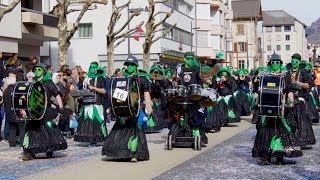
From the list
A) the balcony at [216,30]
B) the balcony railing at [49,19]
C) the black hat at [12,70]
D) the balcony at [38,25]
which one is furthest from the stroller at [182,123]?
the balcony at [216,30]

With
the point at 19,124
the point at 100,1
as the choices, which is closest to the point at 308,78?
the point at 19,124

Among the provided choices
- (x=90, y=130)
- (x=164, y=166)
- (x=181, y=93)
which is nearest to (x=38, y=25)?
(x=90, y=130)

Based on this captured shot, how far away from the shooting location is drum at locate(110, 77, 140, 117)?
1052cm

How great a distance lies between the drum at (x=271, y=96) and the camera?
31.9ft

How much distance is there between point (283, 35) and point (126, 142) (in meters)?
119

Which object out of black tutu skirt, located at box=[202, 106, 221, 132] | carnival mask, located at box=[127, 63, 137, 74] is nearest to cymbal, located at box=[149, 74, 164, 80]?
black tutu skirt, located at box=[202, 106, 221, 132]

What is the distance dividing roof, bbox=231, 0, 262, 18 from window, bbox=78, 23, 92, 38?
55.6 metres

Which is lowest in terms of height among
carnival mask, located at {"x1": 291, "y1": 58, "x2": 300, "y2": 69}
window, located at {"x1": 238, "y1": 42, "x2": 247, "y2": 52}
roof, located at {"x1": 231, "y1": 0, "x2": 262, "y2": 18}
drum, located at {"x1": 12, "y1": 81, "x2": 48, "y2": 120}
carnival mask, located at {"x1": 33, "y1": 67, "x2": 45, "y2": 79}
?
drum, located at {"x1": 12, "y1": 81, "x2": 48, "y2": 120}

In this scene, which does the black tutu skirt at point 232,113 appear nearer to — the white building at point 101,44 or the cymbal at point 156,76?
the cymbal at point 156,76

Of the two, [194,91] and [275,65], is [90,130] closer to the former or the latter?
[194,91]

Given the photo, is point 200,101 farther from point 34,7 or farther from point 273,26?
point 273,26

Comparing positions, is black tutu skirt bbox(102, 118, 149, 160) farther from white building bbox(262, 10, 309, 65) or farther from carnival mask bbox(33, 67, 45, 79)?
white building bbox(262, 10, 309, 65)

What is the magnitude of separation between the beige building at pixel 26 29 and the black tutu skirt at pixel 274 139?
18.9 m

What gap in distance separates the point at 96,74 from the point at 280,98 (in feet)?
16.3
